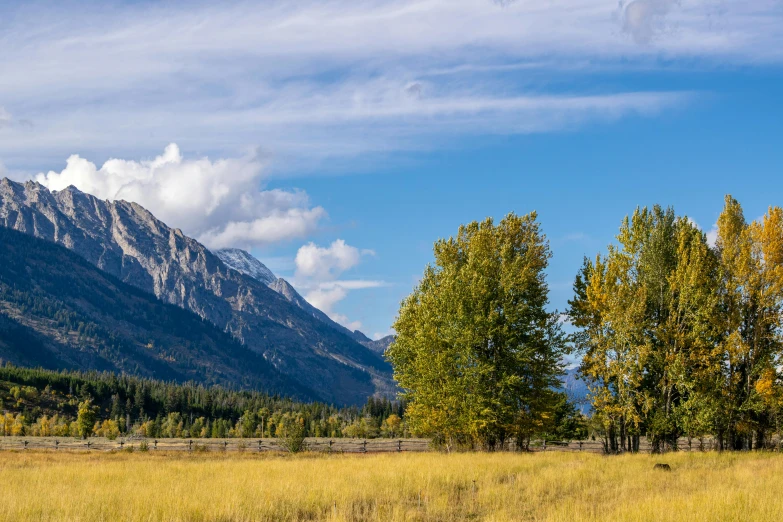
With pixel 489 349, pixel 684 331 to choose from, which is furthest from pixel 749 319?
pixel 489 349

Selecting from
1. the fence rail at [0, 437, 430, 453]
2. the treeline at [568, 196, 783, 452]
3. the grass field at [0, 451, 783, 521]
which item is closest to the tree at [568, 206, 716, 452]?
the treeline at [568, 196, 783, 452]

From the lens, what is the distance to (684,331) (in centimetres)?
4219

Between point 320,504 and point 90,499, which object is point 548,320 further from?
point 90,499

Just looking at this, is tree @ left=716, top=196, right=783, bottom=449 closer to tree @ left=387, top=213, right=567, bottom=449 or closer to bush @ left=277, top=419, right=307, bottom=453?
tree @ left=387, top=213, right=567, bottom=449

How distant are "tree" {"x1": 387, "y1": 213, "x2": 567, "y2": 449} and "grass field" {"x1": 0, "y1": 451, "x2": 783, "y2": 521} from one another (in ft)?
30.2

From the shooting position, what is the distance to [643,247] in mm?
44594

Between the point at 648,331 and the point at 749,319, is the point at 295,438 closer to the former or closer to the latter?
the point at 648,331

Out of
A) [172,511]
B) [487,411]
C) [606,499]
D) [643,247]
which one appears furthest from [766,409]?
[172,511]

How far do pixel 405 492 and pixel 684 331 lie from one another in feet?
91.3

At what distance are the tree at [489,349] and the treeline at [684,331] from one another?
3892 mm

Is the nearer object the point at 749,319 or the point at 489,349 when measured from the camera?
the point at 489,349

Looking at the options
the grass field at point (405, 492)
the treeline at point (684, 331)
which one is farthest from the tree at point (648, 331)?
the grass field at point (405, 492)

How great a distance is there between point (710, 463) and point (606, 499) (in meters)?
14.7

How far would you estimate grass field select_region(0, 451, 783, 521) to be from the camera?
666 inches
